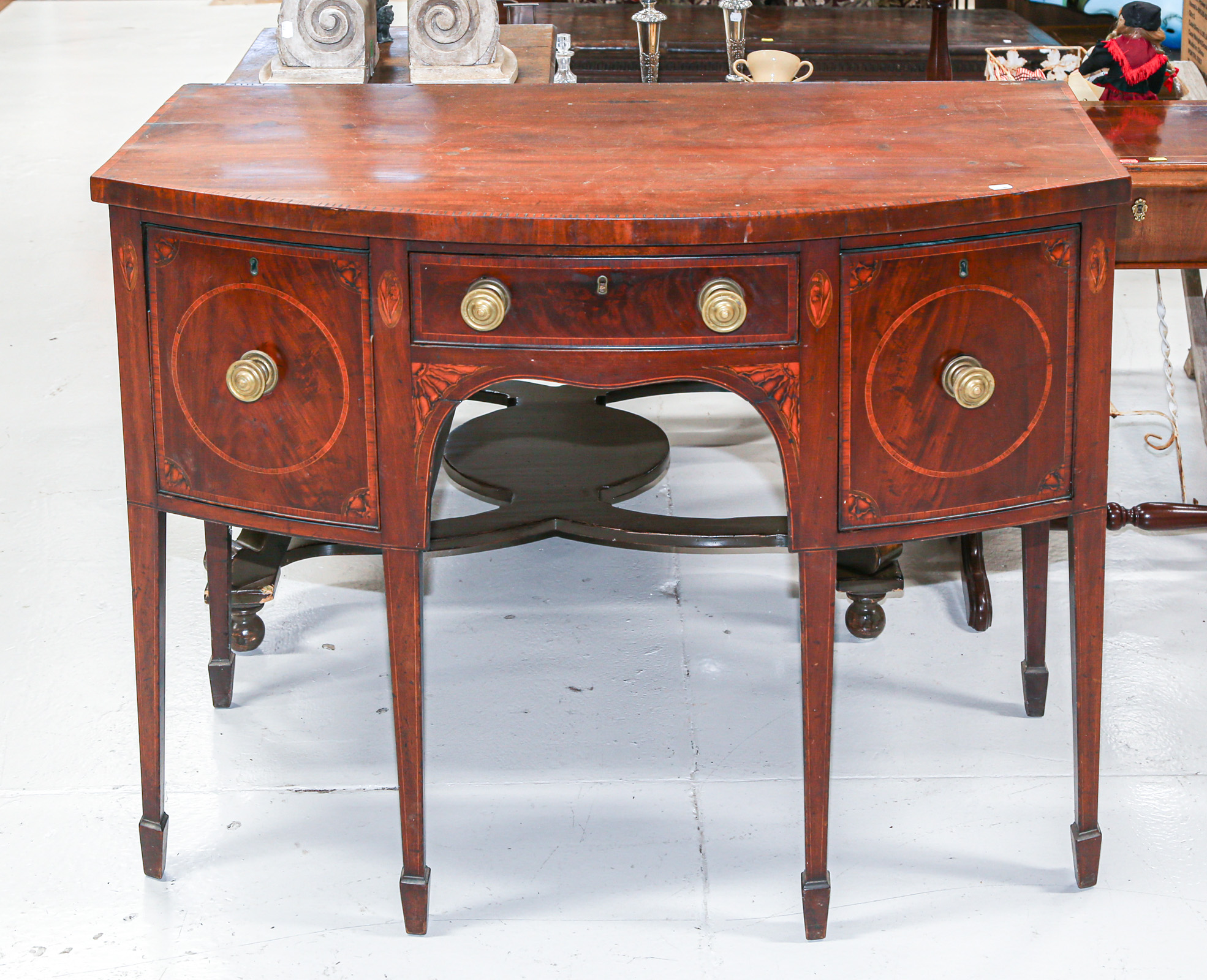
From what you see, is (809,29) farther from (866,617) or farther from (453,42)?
(866,617)

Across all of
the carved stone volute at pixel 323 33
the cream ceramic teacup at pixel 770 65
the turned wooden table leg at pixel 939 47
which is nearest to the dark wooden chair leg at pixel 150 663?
the carved stone volute at pixel 323 33

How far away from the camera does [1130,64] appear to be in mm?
2641

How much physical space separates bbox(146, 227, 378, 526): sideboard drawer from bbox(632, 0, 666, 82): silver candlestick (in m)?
1.30

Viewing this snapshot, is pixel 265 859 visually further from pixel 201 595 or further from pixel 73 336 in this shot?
pixel 73 336

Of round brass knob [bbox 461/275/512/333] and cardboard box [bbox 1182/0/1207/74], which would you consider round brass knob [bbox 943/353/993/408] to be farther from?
cardboard box [bbox 1182/0/1207/74]

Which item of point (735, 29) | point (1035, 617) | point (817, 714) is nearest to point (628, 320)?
point (817, 714)

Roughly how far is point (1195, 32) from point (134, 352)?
2449 mm

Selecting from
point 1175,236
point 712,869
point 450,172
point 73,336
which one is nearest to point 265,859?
point 712,869

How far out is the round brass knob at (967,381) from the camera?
1.75 m

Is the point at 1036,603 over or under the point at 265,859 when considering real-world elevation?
over

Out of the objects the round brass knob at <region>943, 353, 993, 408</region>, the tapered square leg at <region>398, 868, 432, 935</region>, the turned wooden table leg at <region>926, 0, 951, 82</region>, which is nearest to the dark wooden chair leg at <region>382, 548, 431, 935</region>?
the tapered square leg at <region>398, 868, 432, 935</region>

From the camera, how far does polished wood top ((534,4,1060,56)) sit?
3865 millimetres

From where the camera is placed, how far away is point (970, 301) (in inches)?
68.7

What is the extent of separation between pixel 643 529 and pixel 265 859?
816mm
